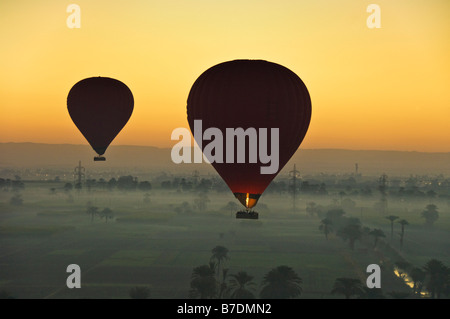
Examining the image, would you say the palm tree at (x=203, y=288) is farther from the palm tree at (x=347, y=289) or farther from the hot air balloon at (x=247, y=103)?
the hot air balloon at (x=247, y=103)

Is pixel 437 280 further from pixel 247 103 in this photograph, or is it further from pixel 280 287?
pixel 247 103

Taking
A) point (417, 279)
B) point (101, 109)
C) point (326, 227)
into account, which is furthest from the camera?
point (326, 227)

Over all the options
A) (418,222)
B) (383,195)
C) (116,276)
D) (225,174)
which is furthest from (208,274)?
(383,195)

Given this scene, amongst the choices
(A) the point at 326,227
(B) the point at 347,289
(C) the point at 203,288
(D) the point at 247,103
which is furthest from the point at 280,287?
(A) the point at 326,227

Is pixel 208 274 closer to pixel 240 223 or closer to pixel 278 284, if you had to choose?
pixel 278 284

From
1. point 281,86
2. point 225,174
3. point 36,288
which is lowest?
point 36,288

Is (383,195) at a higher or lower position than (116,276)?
higher
